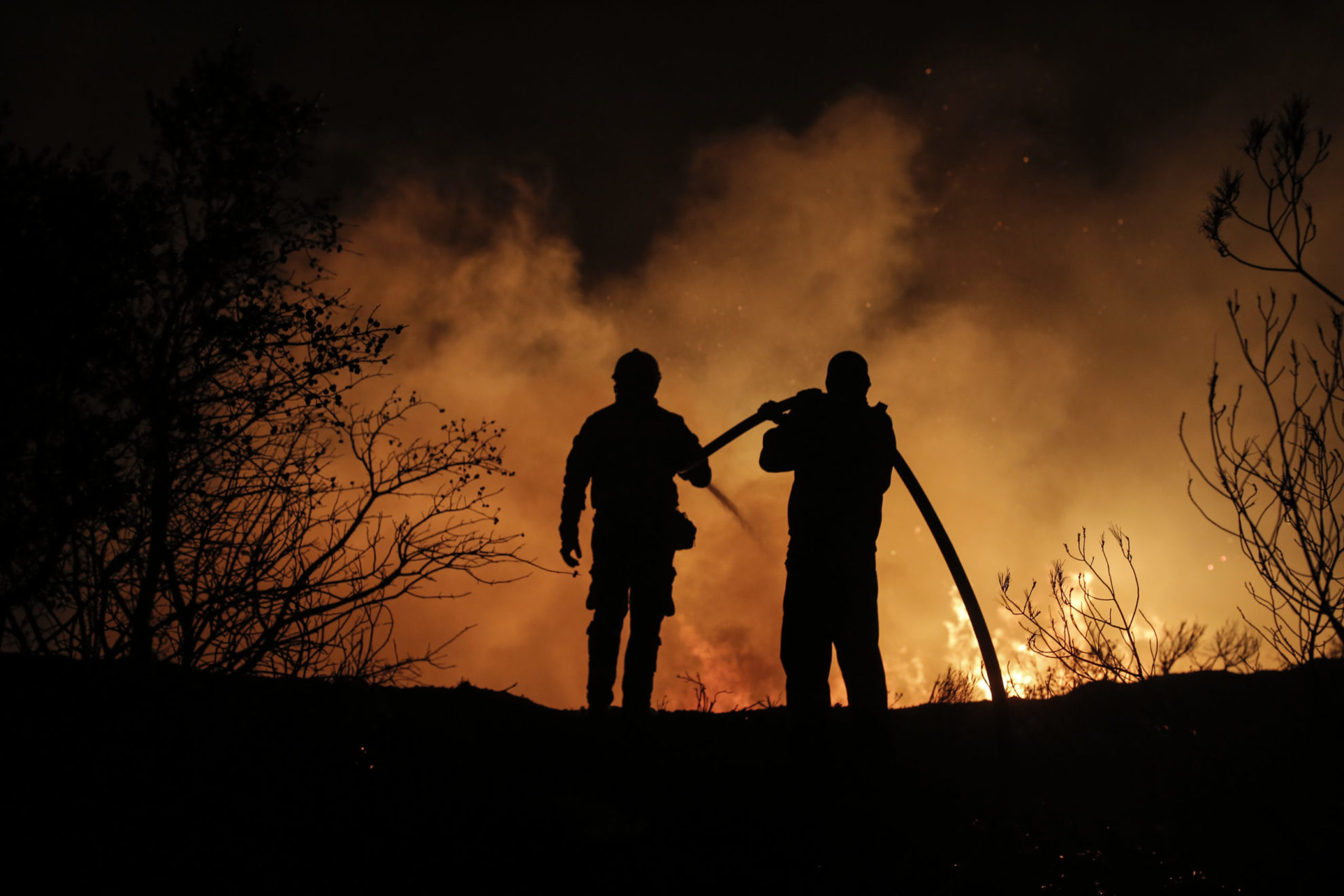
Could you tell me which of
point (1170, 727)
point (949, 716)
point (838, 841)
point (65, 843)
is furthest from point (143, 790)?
point (1170, 727)

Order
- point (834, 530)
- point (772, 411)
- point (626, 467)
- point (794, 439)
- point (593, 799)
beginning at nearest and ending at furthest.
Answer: point (593, 799) → point (834, 530) → point (794, 439) → point (772, 411) → point (626, 467)

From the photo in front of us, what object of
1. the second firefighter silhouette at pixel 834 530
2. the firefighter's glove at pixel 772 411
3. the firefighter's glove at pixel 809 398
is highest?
the firefighter's glove at pixel 772 411

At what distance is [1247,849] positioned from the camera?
14.3 ft

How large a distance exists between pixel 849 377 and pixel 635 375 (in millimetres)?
1950

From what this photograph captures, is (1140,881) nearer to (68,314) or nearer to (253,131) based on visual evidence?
(68,314)

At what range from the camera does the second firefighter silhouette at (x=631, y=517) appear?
5.93m

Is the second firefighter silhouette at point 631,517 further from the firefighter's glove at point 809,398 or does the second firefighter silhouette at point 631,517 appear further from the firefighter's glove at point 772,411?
the firefighter's glove at point 809,398

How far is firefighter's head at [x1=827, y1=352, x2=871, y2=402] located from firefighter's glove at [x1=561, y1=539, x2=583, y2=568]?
8.34 ft

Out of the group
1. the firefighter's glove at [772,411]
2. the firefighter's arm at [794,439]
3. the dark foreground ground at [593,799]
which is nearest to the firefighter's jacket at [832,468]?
the firefighter's arm at [794,439]

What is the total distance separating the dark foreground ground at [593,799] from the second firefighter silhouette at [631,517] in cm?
54

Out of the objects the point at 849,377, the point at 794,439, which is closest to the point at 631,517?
the point at 794,439

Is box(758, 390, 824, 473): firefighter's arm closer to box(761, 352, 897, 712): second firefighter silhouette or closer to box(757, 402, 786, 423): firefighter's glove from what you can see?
box(761, 352, 897, 712): second firefighter silhouette

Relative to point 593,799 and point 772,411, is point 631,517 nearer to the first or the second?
point 772,411

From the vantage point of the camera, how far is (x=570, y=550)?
639 centimetres
